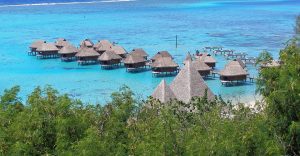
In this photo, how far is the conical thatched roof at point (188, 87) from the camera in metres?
13.7

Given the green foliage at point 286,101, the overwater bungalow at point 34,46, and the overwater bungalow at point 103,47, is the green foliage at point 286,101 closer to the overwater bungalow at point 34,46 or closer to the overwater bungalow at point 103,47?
the overwater bungalow at point 103,47

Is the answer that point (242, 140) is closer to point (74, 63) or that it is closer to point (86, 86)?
point (86, 86)

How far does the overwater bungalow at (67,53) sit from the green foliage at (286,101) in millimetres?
20648

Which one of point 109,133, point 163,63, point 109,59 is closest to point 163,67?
point 163,63

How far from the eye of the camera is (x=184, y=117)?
9.83 m

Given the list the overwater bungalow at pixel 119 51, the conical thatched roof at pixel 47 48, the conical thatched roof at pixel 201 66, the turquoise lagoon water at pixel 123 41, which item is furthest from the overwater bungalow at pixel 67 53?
the conical thatched roof at pixel 201 66

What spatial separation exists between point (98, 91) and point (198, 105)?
9.15m

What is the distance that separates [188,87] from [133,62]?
957cm

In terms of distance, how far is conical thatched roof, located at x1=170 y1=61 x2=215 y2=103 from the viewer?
13.7 meters

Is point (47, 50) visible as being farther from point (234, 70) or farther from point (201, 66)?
point (234, 70)

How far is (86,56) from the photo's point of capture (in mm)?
25641

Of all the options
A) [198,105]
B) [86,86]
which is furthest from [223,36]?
[198,105]

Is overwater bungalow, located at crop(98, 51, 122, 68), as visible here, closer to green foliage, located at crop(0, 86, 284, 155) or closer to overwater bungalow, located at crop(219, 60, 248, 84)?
overwater bungalow, located at crop(219, 60, 248, 84)

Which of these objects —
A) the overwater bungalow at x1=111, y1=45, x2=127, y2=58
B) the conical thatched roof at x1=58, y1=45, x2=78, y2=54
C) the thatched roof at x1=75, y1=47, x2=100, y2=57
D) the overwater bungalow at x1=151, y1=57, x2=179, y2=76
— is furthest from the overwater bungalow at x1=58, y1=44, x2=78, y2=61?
the overwater bungalow at x1=151, y1=57, x2=179, y2=76
